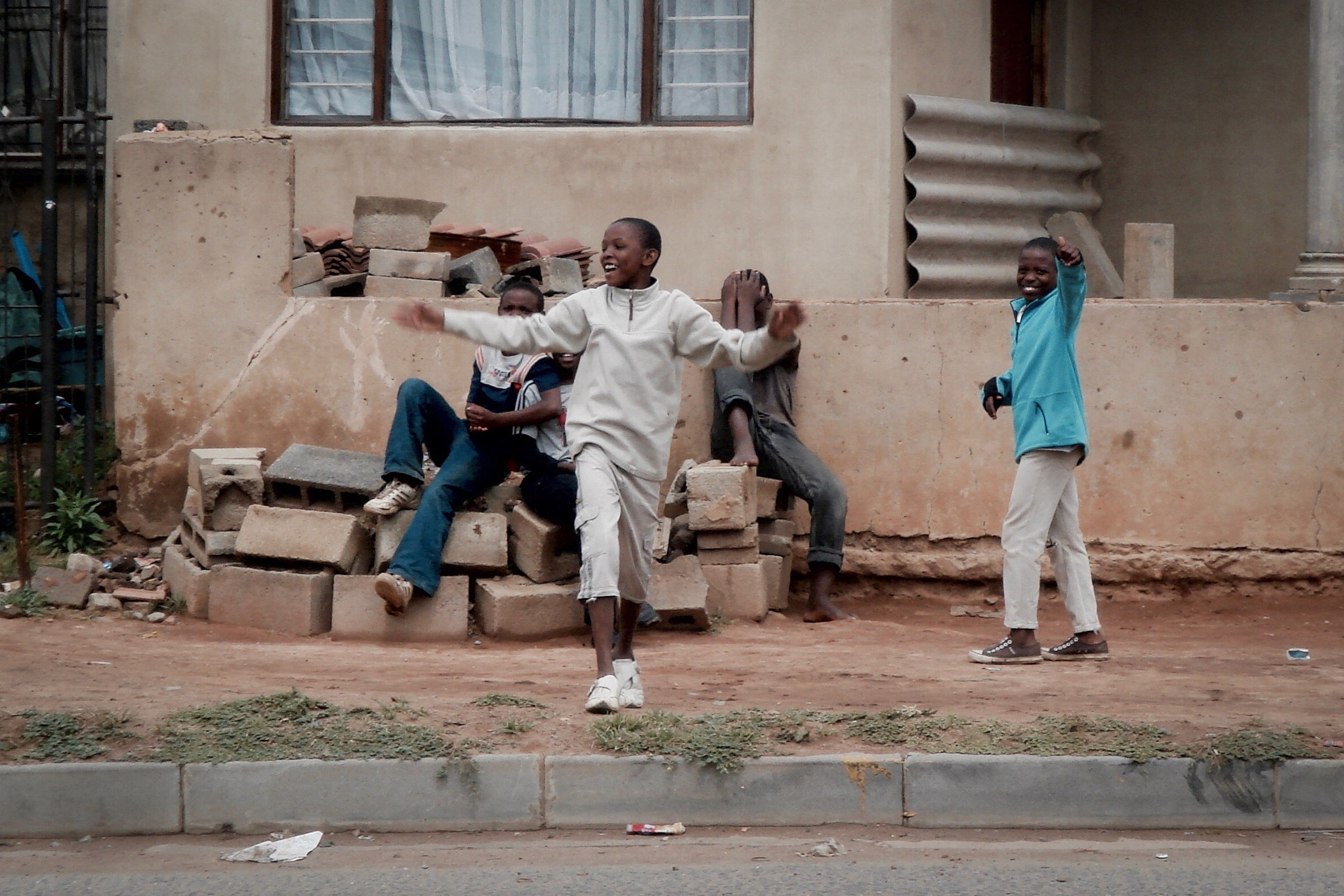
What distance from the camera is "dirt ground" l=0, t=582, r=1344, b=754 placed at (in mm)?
5461

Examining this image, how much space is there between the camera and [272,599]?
23.8 feet

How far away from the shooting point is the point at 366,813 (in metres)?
4.81

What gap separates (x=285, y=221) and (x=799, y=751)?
4554 millimetres

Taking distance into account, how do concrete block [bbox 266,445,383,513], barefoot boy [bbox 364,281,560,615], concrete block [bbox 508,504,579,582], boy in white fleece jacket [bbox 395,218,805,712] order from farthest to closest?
concrete block [bbox 266,445,383,513]
concrete block [bbox 508,504,579,582]
barefoot boy [bbox 364,281,560,615]
boy in white fleece jacket [bbox 395,218,805,712]

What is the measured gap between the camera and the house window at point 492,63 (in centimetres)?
984

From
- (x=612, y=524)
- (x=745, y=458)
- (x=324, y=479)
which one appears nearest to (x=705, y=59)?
(x=745, y=458)

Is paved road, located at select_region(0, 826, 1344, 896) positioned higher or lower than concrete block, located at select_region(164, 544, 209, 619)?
lower

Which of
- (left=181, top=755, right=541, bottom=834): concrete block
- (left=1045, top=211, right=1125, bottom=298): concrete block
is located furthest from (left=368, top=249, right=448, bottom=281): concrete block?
(left=1045, top=211, right=1125, bottom=298): concrete block

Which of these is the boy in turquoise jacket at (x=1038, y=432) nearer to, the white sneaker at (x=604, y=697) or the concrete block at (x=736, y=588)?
the concrete block at (x=736, y=588)

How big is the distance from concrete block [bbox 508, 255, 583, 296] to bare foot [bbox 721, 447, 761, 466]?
159 centimetres

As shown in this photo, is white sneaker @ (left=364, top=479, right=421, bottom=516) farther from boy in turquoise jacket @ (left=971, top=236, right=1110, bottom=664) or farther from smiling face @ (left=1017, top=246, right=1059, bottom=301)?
smiling face @ (left=1017, top=246, right=1059, bottom=301)

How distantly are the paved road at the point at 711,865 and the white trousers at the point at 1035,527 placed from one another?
167cm

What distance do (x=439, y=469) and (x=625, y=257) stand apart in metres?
2.43

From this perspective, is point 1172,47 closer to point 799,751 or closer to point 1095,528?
point 1095,528
